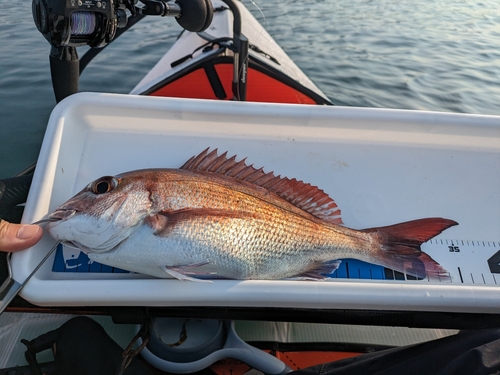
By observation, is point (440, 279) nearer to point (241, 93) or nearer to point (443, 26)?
point (241, 93)

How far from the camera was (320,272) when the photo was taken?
54.2 inches

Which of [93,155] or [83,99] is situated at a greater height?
[83,99]

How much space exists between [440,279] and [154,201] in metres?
1.08

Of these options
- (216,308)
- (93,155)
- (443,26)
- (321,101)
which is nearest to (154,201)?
(216,308)

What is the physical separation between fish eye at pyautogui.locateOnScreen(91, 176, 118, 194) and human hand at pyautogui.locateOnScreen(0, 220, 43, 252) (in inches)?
9.0

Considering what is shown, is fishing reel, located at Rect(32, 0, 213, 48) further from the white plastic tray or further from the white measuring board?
the white measuring board

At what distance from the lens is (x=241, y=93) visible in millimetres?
2223

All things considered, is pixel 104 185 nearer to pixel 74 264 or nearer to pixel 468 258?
pixel 74 264

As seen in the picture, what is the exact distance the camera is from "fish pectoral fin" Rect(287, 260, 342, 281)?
52.8 inches

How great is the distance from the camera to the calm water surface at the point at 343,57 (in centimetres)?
472

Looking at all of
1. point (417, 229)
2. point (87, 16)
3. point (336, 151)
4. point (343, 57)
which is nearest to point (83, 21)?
point (87, 16)

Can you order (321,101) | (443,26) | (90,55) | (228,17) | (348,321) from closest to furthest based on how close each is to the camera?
(348,321) < (90,55) < (321,101) < (228,17) < (443,26)

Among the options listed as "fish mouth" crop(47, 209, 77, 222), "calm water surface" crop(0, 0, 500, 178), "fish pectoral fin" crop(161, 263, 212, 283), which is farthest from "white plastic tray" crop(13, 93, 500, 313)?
"calm water surface" crop(0, 0, 500, 178)

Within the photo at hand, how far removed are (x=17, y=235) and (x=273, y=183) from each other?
2.91 feet
